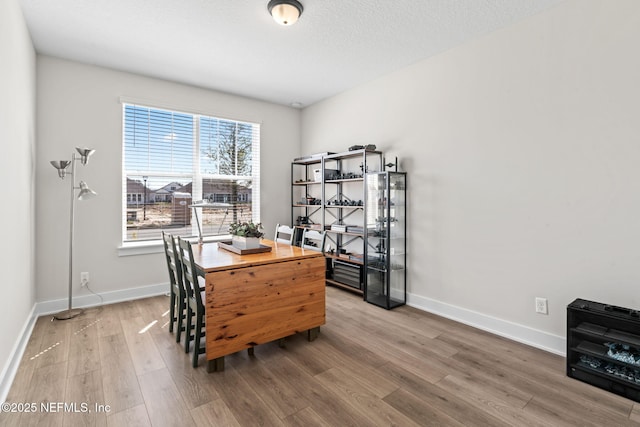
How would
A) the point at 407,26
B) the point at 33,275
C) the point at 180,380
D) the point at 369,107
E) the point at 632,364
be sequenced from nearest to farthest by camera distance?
the point at 632,364
the point at 180,380
the point at 407,26
the point at 33,275
the point at 369,107

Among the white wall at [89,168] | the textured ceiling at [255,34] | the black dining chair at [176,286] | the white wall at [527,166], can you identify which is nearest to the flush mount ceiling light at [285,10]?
Answer: the textured ceiling at [255,34]

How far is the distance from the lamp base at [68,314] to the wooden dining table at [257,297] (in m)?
1.62

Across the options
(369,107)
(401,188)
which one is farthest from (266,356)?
(369,107)

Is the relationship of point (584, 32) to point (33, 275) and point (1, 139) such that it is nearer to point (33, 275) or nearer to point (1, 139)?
point (1, 139)

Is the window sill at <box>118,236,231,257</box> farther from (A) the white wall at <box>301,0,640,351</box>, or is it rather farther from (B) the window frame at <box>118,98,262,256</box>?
(A) the white wall at <box>301,0,640,351</box>

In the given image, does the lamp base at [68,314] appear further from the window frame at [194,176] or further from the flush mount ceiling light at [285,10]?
the flush mount ceiling light at [285,10]

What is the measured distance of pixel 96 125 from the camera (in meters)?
3.67

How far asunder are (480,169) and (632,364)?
5.79 ft

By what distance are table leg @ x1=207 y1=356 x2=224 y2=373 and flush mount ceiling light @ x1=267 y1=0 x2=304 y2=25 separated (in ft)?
8.52

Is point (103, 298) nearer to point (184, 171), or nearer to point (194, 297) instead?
point (184, 171)

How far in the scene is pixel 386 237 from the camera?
3697mm

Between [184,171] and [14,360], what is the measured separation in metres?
2.63

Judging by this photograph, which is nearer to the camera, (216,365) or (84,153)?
(216,365)

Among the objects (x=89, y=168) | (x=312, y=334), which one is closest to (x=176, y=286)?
(x=312, y=334)
